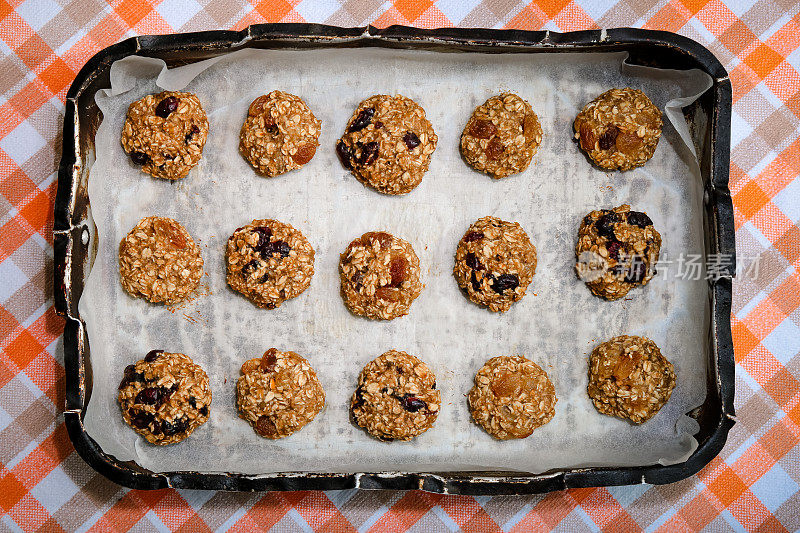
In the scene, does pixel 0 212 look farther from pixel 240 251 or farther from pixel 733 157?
pixel 733 157

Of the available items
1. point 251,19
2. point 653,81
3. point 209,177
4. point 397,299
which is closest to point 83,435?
point 209,177

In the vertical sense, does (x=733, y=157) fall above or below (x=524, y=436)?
above

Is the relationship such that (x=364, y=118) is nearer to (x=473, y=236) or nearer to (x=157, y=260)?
(x=473, y=236)

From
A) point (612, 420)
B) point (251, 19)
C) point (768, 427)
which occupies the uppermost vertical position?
point (251, 19)

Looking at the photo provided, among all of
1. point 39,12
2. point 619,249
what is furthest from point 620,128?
point 39,12

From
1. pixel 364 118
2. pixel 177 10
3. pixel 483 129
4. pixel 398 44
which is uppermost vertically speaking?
pixel 177 10
